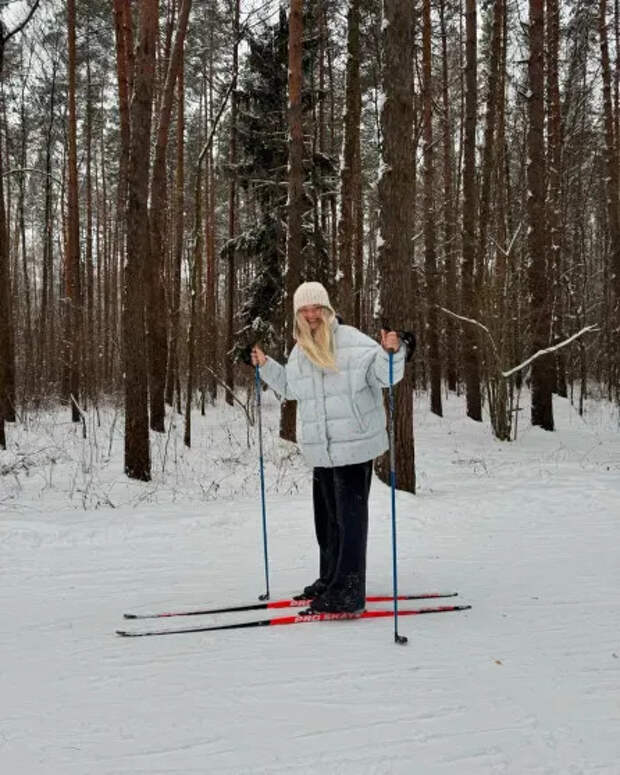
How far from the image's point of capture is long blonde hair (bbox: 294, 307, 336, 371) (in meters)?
3.70

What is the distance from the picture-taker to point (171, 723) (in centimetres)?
248

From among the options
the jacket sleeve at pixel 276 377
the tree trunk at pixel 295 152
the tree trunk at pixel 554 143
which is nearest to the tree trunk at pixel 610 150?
the tree trunk at pixel 554 143

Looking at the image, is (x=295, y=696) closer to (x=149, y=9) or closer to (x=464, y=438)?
(x=149, y=9)

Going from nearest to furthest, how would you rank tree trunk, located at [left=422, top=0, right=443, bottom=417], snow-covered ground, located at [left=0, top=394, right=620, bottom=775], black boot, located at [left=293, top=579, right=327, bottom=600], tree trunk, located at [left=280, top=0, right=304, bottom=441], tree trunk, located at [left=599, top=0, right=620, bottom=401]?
1. snow-covered ground, located at [left=0, top=394, right=620, bottom=775]
2. black boot, located at [left=293, top=579, right=327, bottom=600]
3. tree trunk, located at [left=280, top=0, right=304, bottom=441]
4. tree trunk, located at [left=422, top=0, right=443, bottom=417]
5. tree trunk, located at [left=599, top=0, right=620, bottom=401]

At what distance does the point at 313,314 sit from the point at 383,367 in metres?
0.54

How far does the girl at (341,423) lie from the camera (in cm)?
366

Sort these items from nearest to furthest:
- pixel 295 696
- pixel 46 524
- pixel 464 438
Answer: pixel 295 696, pixel 46 524, pixel 464 438

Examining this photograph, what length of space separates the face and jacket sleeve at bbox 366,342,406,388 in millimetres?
398

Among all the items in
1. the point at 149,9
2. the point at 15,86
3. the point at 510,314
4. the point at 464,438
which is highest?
the point at 15,86

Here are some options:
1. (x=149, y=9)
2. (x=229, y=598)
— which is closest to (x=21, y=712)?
(x=229, y=598)

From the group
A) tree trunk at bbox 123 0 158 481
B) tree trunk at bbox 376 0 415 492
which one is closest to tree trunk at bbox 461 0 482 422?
tree trunk at bbox 376 0 415 492

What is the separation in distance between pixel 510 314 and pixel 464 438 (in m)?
2.80

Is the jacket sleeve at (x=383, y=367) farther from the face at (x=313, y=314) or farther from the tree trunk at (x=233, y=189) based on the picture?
the tree trunk at (x=233, y=189)

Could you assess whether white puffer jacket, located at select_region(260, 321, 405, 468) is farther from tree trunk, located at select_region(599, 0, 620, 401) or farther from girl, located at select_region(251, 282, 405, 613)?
tree trunk, located at select_region(599, 0, 620, 401)
